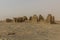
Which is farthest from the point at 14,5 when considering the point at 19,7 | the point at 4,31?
the point at 4,31

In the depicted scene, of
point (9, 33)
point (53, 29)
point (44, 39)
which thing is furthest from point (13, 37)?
point (53, 29)

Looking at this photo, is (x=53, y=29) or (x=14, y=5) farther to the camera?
(x=14, y=5)

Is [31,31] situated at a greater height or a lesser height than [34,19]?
lesser

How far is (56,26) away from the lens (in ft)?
5.60

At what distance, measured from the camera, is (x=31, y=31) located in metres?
1.71

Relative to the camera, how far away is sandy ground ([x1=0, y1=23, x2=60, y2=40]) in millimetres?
1689

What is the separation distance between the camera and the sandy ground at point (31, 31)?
1689 millimetres

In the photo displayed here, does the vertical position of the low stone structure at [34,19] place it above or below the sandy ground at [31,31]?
above

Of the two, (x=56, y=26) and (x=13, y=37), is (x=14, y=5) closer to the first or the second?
(x=13, y=37)

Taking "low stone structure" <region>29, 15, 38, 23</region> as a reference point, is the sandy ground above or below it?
below

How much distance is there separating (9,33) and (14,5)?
1.20 feet

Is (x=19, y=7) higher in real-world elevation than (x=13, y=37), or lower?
higher

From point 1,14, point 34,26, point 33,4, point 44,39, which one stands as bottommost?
point 44,39

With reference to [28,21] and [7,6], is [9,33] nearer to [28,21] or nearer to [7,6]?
[28,21]
